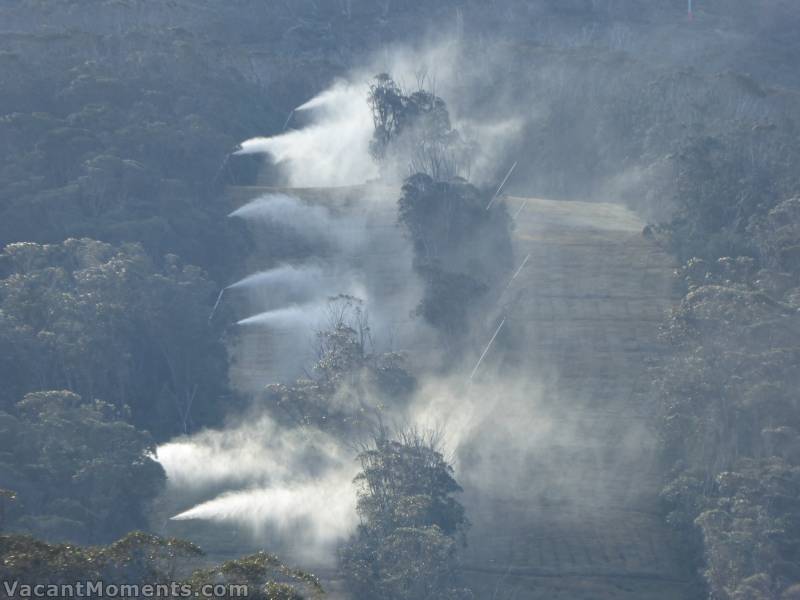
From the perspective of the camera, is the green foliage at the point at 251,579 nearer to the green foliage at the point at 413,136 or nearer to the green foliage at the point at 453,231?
the green foliage at the point at 453,231

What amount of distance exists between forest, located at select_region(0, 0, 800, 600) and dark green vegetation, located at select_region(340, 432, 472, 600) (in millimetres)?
122

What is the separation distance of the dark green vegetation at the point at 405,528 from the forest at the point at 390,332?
0.12m

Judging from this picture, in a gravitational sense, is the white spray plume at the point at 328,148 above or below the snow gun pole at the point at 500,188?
above

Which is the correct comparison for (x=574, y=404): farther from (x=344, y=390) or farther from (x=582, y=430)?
(x=344, y=390)

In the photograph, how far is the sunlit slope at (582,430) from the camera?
42.9 meters

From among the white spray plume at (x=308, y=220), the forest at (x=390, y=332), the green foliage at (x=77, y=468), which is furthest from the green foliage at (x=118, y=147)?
the green foliage at (x=77, y=468)

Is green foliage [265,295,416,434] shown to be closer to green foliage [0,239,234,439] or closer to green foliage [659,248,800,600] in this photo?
green foliage [0,239,234,439]

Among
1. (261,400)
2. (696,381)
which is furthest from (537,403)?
(261,400)

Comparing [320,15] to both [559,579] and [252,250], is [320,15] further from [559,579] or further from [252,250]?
[559,579]

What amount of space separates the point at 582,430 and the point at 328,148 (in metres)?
48.5

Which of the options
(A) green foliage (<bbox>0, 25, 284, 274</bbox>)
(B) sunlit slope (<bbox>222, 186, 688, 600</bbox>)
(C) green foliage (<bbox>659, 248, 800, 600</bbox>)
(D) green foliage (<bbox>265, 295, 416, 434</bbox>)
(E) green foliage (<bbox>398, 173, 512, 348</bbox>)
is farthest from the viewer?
(E) green foliage (<bbox>398, 173, 512, 348</bbox>)

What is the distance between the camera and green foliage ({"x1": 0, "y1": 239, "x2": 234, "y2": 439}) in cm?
4966

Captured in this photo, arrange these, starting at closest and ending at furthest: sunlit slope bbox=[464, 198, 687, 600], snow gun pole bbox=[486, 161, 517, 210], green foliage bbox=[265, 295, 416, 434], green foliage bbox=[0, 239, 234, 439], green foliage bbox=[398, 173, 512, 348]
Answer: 1. sunlit slope bbox=[464, 198, 687, 600]
2. green foliage bbox=[265, 295, 416, 434]
3. green foliage bbox=[0, 239, 234, 439]
4. green foliage bbox=[398, 173, 512, 348]
5. snow gun pole bbox=[486, 161, 517, 210]

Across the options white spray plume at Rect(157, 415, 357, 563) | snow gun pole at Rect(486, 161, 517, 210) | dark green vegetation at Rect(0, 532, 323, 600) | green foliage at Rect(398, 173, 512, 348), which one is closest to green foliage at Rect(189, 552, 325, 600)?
dark green vegetation at Rect(0, 532, 323, 600)
